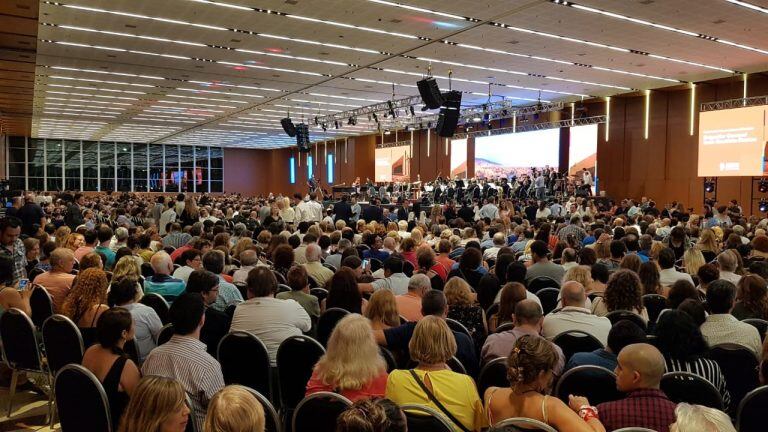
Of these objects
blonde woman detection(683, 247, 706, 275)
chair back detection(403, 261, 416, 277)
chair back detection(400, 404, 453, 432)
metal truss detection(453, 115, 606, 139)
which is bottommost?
chair back detection(400, 404, 453, 432)

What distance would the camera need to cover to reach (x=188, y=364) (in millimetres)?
3033

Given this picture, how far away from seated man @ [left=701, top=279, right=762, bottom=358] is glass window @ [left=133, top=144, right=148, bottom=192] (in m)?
44.2

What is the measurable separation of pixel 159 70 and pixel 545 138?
1589cm

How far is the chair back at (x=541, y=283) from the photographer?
5.95m

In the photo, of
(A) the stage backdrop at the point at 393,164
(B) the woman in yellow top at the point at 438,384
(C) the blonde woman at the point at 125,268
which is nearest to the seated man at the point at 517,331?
(B) the woman in yellow top at the point at 438,384

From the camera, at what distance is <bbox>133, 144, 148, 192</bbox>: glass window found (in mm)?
43125

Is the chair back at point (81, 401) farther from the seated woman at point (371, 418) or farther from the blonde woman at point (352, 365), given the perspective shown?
the seated woman at point (371, 418)

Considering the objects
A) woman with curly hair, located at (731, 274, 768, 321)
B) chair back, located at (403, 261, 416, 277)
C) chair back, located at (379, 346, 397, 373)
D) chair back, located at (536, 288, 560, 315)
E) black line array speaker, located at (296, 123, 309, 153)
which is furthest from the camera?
black line array speaker, located at (296, 123, 309, 153)

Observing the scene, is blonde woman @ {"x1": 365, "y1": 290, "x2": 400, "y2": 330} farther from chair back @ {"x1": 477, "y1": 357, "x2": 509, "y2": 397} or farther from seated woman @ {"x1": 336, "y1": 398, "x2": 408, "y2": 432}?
seated woman @ {"x1": 336, "y1": 398, "x2": 408, "y2": 432}

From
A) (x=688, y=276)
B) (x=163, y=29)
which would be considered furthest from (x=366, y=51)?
(x=688, y=276)

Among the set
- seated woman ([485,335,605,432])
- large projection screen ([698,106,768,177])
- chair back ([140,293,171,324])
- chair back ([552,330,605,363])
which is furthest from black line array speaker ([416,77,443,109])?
seated woman ([485,335,605,432])

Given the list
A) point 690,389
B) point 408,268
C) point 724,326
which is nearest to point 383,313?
point 690,389

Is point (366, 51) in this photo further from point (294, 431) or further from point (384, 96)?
point (294, 431)

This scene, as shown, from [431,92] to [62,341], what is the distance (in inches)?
541
